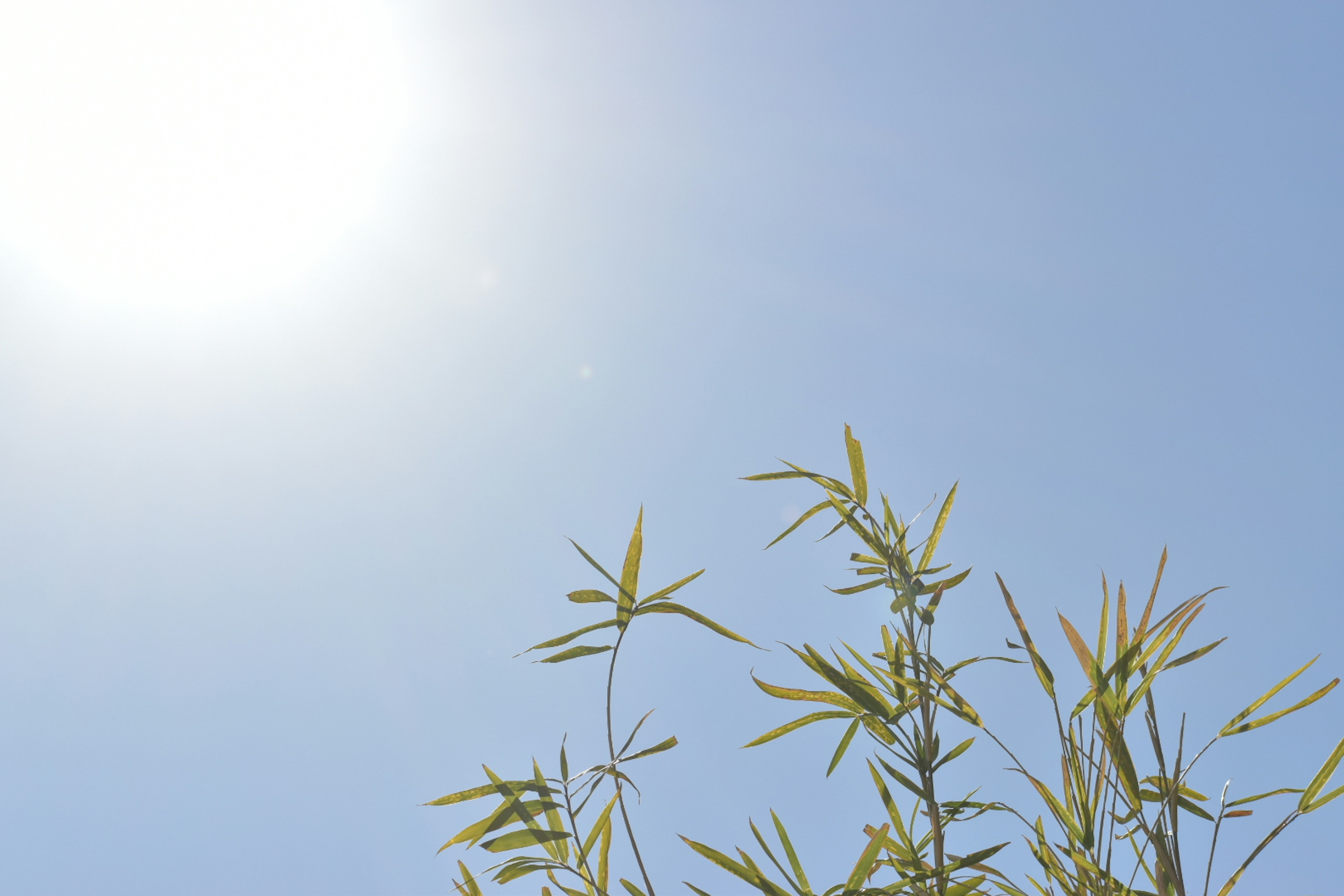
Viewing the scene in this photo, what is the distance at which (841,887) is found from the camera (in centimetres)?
118

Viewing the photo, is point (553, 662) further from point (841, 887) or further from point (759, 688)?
point (841, 887)

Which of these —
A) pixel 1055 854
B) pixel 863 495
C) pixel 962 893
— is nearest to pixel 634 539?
pixel 863 495

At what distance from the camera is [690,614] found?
1.23 meters

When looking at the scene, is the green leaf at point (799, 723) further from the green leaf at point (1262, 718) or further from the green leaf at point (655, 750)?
the green leaf at point (1262, 718)

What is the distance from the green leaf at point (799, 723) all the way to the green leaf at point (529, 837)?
33 cm

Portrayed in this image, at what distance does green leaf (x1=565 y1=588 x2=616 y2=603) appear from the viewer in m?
1.26

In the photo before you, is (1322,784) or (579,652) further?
(579,652)

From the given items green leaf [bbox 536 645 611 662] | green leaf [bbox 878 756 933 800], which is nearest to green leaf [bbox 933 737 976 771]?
green leaf [bbox 878 756 933 800]

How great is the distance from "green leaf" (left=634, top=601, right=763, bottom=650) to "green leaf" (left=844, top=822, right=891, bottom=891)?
37 centimetres

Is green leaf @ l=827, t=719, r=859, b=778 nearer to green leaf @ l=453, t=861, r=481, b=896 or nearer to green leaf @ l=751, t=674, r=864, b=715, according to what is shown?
green leaf @ l=751, t=674, r=864, b=715

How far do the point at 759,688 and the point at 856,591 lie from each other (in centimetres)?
37

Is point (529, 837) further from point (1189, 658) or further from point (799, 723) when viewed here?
point (1189, 658)

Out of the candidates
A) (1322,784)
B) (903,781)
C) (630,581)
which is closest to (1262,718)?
(1322,784)

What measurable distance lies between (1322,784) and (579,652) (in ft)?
3.66
